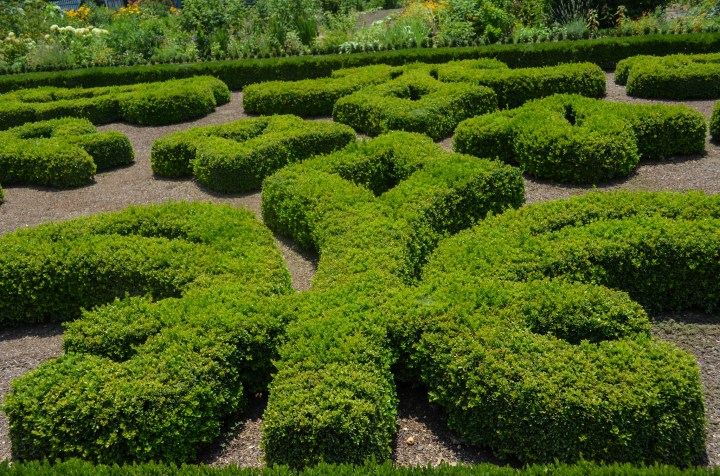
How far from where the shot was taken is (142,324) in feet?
20.6

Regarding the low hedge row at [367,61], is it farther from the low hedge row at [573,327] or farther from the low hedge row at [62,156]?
the low hedge row at [573,327]

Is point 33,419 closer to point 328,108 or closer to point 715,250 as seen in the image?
point 715,250

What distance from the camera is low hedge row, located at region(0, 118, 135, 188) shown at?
11852mm

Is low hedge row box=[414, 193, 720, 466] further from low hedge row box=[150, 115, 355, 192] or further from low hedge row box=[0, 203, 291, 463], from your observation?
low hedge row box=[150, 115, 355, 192]

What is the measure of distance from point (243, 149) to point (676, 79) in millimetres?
9132

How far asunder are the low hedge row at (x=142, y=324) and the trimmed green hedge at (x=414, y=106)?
14.8 feet

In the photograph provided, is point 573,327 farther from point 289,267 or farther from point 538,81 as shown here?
point 538,81

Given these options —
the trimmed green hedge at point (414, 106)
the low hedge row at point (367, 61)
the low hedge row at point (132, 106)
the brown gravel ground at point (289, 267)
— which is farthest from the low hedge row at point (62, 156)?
the low hedge row at point (367, 61)

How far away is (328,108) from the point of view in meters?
14.9

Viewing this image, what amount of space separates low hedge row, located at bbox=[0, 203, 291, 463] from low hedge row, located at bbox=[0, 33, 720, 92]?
9.94 meters

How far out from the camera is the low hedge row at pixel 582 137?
392 inches

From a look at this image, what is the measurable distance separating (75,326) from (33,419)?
1265 millimetres

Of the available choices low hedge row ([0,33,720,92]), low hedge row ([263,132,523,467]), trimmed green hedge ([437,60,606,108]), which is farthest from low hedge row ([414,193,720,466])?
low hedge row ([0,33,720,92])

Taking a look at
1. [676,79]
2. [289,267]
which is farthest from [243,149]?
[676,79]
